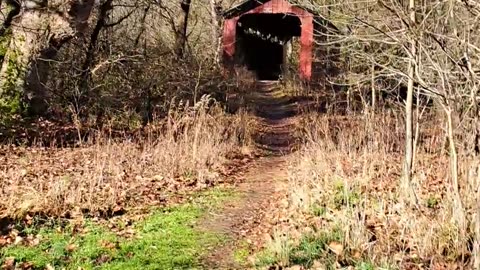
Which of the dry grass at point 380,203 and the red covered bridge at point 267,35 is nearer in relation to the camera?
the dry grass at point 380,203

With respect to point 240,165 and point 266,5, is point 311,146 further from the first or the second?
point 266,5

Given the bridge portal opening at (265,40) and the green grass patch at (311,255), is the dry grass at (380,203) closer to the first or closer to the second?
the green grass patch at (311,255)

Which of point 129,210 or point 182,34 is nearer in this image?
point 129,210

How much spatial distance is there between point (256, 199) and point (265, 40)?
3123 cm

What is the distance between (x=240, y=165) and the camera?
11.4 m

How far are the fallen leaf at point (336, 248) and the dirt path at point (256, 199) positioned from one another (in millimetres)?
852

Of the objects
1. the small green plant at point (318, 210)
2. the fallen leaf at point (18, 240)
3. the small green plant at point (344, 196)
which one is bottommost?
the fallen leaf at point (18, 240)

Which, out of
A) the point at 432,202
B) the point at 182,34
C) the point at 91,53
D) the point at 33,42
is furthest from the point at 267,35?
the point at 432,202

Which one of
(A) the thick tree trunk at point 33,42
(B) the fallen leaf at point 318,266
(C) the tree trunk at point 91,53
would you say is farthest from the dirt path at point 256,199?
(A) the thick tree trunk at point 33,42

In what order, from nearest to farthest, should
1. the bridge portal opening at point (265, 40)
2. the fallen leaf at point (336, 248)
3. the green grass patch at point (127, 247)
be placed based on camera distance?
1. the fallen leaf at point (336, 248)
2. the green grass patch at point (127, 247)
3. the bridge portal opening at point (265, 40)

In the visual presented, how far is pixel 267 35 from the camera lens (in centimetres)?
3819

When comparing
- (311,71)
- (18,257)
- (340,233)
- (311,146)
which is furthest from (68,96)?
(311,71)

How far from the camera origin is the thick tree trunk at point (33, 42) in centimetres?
1349

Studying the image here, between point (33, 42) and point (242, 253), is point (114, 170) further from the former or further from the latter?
point (33, 42)
